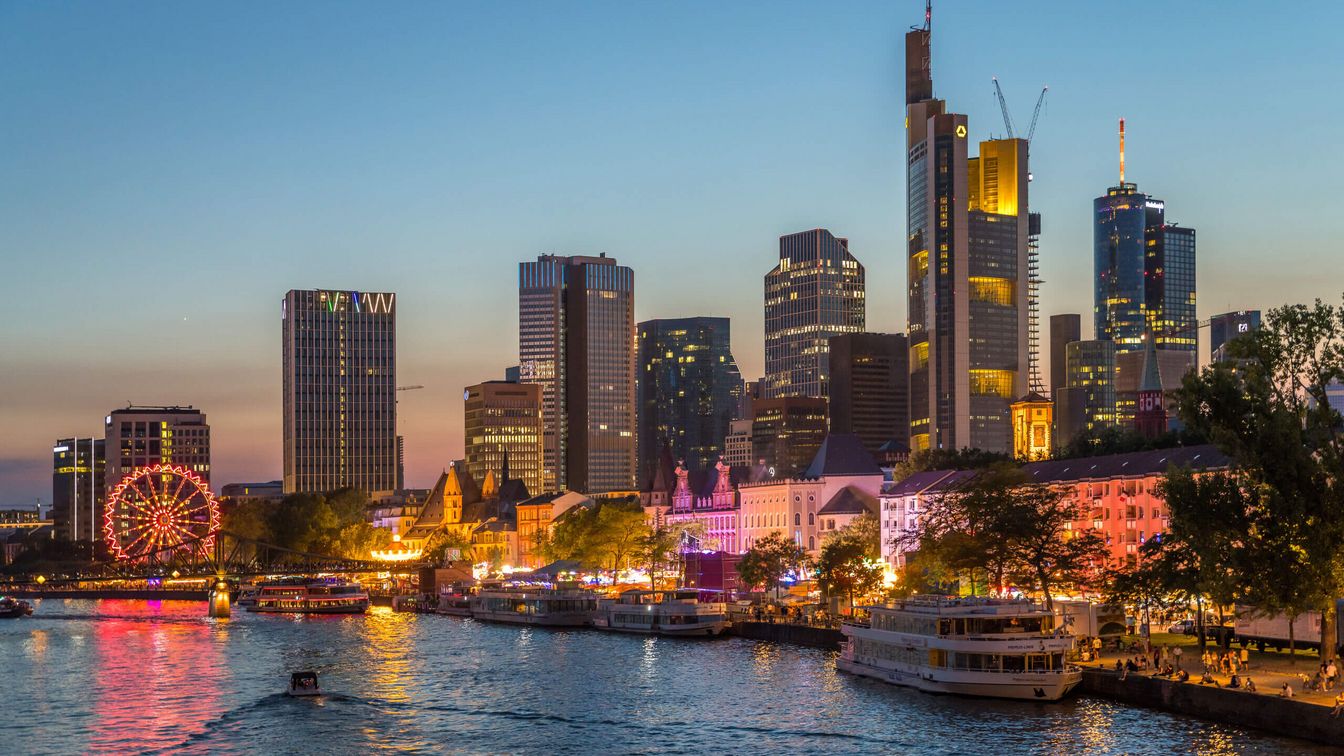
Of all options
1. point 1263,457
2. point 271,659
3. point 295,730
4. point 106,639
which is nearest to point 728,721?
point 295,730

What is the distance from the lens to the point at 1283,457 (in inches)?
3310

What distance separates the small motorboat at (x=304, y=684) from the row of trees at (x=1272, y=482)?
52.6 meters

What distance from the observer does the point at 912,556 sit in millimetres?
152125

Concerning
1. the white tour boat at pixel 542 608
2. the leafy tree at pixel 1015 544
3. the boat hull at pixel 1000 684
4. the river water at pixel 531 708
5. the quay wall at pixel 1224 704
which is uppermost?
the leafy tree at pixel 1015 544

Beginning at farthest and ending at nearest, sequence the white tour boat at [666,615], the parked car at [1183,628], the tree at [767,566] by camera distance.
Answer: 1. the tree at [767,566]
2. the white tour boat at [666,615]
3. the parked car at [1183,628]

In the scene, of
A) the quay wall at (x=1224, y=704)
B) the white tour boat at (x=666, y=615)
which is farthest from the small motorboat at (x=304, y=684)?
the white tour boat at (x=666, y=615)

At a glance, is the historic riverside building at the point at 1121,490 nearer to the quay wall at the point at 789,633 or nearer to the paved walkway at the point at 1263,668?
the quay wall at the point at 789,633

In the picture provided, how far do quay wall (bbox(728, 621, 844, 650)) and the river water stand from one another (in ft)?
7.68

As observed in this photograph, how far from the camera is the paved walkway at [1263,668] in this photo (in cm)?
7944

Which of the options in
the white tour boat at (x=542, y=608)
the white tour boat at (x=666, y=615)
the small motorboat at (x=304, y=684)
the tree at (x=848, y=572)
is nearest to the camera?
the small motorboat at (x=304, y=684)

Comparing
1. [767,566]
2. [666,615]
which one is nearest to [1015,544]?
[666,615]

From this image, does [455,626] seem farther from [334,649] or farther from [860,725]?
[860,725]

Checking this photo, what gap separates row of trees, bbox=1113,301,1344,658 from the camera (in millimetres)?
83625

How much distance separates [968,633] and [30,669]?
7298 cm
